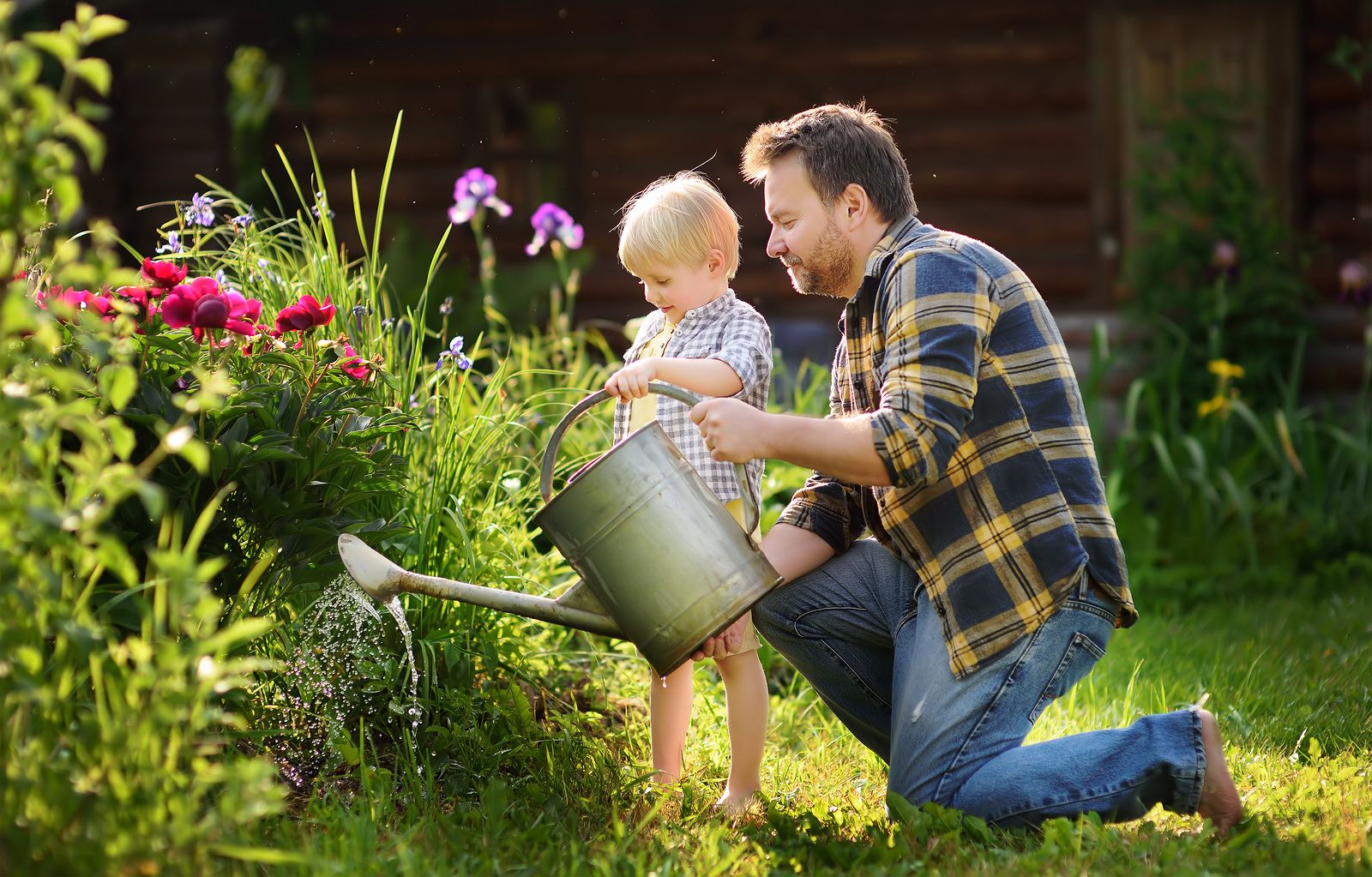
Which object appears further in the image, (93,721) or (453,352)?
(453,352)

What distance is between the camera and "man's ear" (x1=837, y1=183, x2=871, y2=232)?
7.52 ft

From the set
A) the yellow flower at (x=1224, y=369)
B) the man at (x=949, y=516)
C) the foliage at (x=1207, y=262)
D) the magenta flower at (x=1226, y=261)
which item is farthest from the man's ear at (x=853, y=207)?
the magenta flower at (x=1226, y=261)

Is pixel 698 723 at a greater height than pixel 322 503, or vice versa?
pixel 322 503

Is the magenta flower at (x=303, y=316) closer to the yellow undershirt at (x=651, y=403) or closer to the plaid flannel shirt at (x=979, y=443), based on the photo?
the yellow undershirt at (x=651, y=403)

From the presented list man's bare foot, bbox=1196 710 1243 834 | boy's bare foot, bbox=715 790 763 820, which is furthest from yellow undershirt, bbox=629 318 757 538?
man's bare foot, bbox=1196 710 1243 834

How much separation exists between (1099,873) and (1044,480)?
2.09 ft

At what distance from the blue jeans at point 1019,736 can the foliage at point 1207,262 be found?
3.46 metres

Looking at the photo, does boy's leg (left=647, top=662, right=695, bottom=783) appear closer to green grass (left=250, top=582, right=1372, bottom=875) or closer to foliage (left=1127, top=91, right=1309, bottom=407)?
green grass (left=250, top=582, right=1372, bottom=875)

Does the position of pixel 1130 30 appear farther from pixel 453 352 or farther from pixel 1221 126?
pixel 453 352

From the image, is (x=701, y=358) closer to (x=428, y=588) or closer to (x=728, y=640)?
(x=728, y=640)

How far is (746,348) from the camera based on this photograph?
2391 mm

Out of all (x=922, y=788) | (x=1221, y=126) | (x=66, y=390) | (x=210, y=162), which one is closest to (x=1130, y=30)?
(x=1221, y=126)

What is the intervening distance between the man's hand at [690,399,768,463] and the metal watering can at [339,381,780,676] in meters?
0.04

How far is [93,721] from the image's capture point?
1.49 meters
